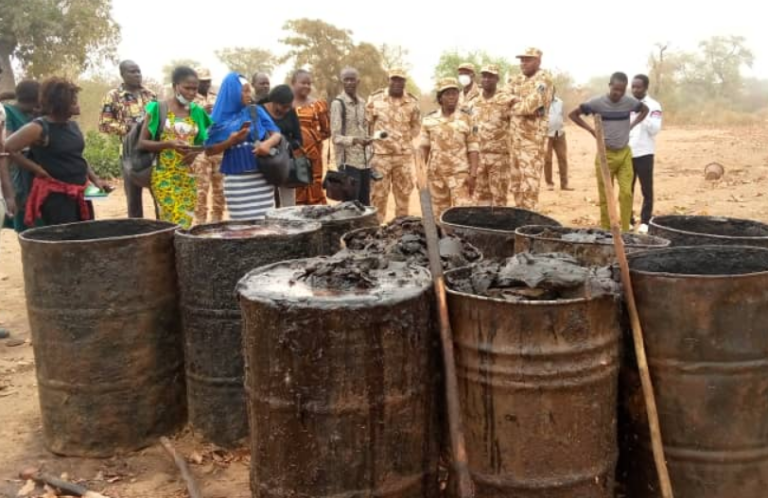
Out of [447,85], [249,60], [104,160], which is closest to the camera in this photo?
[447,85]

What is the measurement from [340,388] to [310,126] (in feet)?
19.8

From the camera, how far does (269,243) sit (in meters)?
3.95

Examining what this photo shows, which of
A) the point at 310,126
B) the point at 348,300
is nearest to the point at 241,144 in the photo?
the point at 310,126

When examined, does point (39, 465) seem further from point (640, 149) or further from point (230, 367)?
point (640, 149)

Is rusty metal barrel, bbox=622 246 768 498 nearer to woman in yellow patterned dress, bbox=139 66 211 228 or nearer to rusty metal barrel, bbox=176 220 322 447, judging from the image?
rusty metal barrel, bbox=176 220 322 447

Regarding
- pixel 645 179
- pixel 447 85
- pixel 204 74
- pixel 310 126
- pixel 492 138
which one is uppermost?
pixel 204 74

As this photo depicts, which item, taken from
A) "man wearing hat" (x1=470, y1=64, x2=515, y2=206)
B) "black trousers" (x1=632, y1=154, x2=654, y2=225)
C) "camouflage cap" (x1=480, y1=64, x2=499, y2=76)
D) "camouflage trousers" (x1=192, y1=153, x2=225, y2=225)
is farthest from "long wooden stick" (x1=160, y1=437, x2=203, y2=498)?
"black trousers" (x1=632, y1=154, x2=654, y2=225)

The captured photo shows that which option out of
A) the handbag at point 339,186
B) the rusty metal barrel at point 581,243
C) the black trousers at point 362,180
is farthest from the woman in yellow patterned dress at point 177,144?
the rusty metal barrel at point 581,243

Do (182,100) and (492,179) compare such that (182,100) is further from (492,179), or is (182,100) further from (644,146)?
(644,146)

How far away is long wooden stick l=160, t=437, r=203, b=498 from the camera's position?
3.71m

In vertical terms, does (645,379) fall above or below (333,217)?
below

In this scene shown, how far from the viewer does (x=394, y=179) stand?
8922 millimetres

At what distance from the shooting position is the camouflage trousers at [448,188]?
8461mm

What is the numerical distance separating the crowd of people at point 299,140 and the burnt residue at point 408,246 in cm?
198
